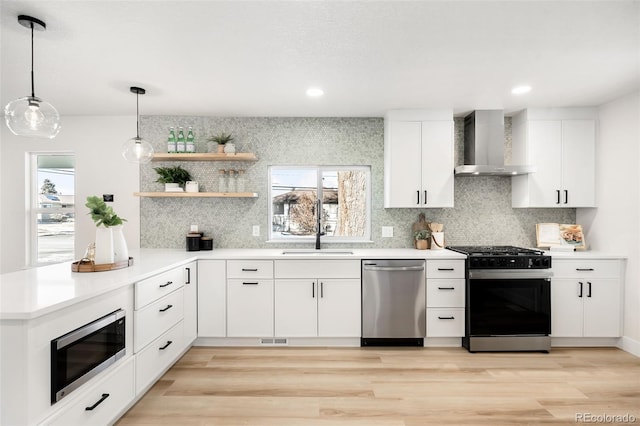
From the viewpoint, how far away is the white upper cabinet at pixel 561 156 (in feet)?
11.5

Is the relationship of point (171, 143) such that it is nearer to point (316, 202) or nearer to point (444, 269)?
point (316, 202)

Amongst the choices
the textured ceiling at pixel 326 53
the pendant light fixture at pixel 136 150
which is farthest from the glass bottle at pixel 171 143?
the pendant light fixture at pixel 136 150

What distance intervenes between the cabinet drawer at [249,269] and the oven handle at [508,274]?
6.45 feet

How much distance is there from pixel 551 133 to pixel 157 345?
14.1ft

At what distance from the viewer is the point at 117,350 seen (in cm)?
202

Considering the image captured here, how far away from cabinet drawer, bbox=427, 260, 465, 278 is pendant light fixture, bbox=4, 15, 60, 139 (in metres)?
3.17

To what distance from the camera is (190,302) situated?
311 centimetres

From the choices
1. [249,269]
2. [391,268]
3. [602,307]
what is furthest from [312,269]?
[602,307]

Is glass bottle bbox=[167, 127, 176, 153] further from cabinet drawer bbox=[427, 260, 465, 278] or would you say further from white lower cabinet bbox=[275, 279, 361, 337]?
cabinet drawer bbox=[427, 260, 465, 278]

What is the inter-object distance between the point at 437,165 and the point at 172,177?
9.58 feet

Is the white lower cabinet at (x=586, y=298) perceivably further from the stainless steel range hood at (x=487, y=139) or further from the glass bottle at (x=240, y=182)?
the glass bottle at (x=240, y=182)

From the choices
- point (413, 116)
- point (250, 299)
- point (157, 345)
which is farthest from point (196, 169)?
point (413, 116)

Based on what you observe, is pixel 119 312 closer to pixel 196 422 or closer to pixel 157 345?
pixel 157 345

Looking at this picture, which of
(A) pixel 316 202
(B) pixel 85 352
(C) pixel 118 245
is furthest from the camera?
(A) pixel 316 202
